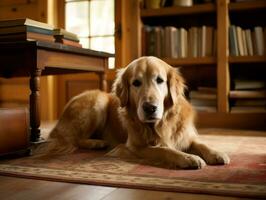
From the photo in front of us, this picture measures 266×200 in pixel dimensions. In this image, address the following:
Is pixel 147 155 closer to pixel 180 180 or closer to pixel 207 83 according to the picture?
pixel 180 180

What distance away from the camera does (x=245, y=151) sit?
6.73 ft

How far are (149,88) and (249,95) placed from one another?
1.58 m

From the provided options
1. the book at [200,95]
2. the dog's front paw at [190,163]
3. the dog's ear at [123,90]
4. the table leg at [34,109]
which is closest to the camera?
the dog's front paw at [190,163]

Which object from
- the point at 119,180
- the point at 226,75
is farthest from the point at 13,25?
the point at 226,75

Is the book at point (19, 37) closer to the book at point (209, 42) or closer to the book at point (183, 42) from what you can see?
the book at point (183, 42)

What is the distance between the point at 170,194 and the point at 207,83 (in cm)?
254

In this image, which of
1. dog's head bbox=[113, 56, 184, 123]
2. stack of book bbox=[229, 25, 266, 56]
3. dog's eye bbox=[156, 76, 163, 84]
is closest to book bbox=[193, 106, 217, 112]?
stack of book bbox=[229, 25, 266, 56]

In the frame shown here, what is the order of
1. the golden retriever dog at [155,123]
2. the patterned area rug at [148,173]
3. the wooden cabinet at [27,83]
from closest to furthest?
the patterned area rug at [148,173], the golden retriever dog at [155,123], the wooden cabinet at [27,83]

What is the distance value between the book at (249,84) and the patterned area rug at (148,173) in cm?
120

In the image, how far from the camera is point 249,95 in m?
3.12

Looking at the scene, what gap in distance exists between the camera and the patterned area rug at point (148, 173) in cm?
129

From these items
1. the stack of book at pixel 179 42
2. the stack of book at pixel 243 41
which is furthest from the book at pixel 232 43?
the stack of book at pixel 179 42

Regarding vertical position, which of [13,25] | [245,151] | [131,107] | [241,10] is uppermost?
[241,10]

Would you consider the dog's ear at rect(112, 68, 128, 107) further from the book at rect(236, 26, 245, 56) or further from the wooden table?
the book at rect(236, 26, 245, 56)
